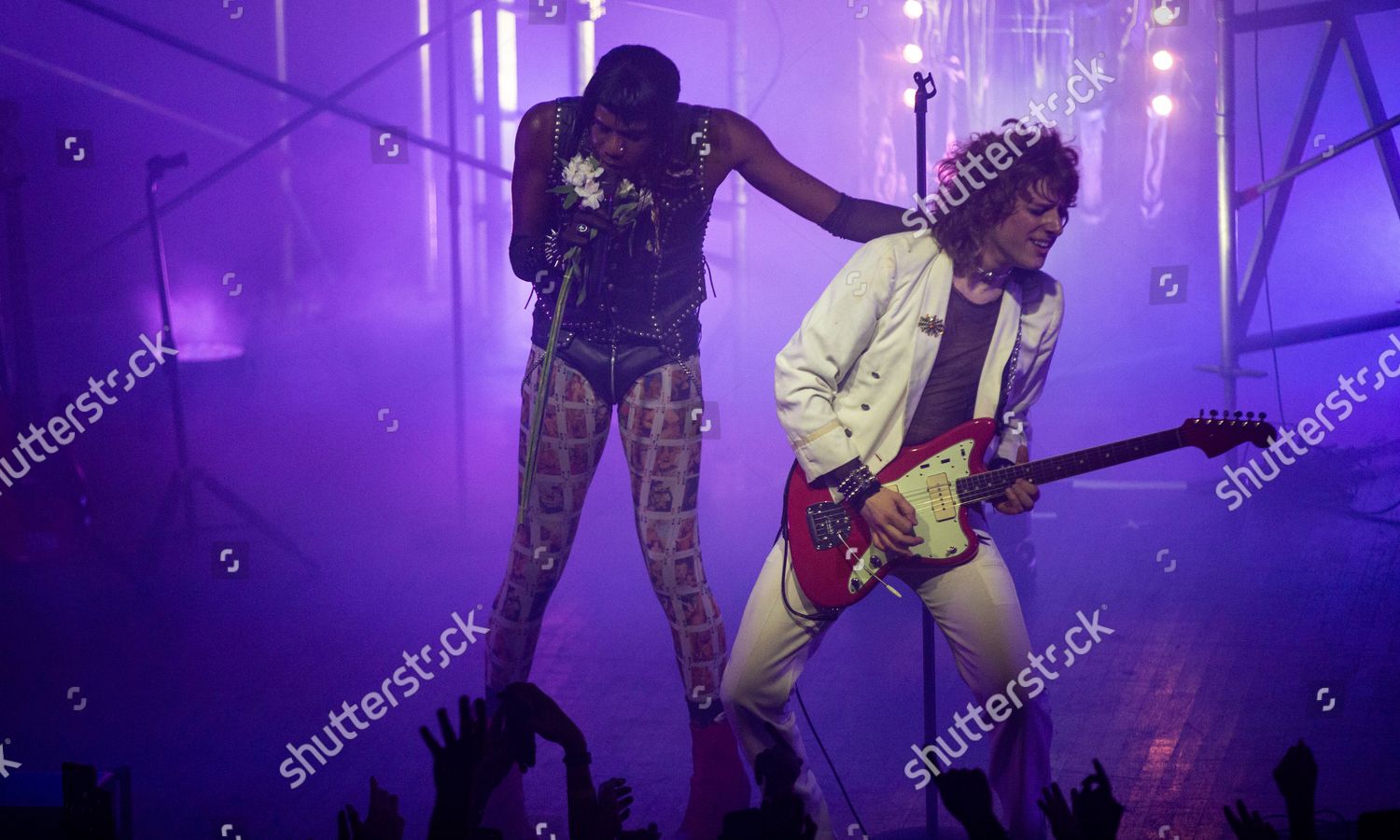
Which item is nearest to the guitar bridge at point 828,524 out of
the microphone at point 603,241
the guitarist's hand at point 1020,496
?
the guitarist's hand at point 1020,496

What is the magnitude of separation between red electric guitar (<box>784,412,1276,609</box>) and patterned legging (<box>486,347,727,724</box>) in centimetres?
50

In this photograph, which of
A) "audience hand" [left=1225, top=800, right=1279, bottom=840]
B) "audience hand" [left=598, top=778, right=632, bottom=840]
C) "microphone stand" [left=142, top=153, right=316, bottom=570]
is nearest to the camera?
"audience hand" [left=1225, top=800, right=1279, bottom=840]

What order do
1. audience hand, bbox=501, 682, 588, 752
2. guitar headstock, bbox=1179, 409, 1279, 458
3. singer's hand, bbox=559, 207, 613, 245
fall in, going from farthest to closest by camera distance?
singer's hand, bbox=559, 207, 613, 245, guitar headstock, bbox=1179, 409, 1279, 458, audience hand, bbox=501, 682, 588, 752

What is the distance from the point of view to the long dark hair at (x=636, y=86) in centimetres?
341

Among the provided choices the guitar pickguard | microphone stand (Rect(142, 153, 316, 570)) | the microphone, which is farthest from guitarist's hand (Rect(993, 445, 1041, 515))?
microphone stand (Rect(142, 153, 316, 570))

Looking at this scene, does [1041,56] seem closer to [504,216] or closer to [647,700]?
[504,216]

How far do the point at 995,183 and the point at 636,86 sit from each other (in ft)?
3.25

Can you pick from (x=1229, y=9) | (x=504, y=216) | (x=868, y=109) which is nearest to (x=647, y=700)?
(x=504, y=216)

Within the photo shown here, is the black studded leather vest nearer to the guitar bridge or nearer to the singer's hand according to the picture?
the singer's hand

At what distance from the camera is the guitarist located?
3.21m

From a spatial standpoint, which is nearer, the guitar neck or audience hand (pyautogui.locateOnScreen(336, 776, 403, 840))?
audience hand (pyautogui.locateOnScreen(336, 776, 403, 840))

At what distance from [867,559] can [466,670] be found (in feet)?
7.99

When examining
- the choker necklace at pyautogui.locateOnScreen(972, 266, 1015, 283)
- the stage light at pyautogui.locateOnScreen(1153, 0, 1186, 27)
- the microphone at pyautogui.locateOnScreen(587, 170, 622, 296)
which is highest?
the stage light at pyautogui.locateOnScreen(1153, 0, 1186, 27)

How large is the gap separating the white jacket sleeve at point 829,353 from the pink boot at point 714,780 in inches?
35.7
